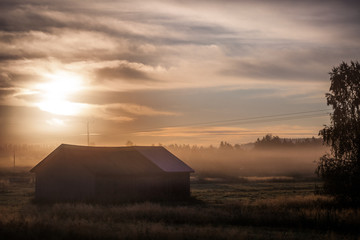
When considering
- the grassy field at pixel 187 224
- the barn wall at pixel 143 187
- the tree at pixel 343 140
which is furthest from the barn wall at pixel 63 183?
the tree at pixel 343 140

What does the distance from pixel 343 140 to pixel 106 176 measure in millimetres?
22912

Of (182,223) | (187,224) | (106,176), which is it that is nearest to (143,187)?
(106,176)

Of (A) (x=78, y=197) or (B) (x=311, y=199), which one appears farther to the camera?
(A) (x=78, y=197)

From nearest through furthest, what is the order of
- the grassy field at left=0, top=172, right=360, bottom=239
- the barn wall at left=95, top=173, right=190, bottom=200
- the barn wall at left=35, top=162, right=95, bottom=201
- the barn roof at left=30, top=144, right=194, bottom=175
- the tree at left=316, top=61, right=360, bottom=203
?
the grassy field at left=0, top=172, right=360, bottom=239
the tree at left=316, top=61, right=360, bottom=203
the barn wall at left=95, top=173, right=190, bottom=200
the barn wall at left=35, top=162, right=95, bottom=201
the barn roof at left=30, top=144, right=194, bottom=175

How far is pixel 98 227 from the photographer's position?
21719 mm

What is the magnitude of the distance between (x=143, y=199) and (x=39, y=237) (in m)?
26.9

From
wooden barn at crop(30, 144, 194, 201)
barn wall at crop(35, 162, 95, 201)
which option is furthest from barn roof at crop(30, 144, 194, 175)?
barn wall at crop(35, 162, 95, 201)

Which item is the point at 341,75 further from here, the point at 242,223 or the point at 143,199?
the point at 143,199

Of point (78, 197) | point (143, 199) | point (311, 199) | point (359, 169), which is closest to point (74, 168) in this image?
point (78, 197)

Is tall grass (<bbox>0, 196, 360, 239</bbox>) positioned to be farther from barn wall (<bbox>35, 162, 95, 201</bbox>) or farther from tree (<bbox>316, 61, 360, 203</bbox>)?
barn wall (<bbox>35, 162, 95, 201</bbox>)

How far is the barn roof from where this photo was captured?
47219mm

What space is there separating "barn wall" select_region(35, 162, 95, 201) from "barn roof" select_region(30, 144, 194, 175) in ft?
2.37

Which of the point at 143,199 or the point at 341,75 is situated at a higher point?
the point at 341,75

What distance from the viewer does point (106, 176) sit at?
4544cm
